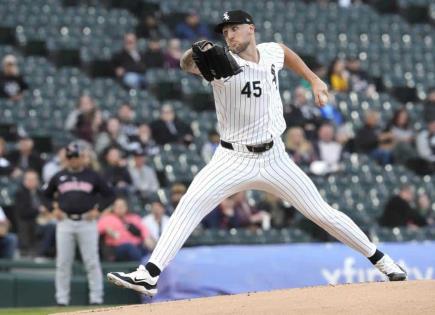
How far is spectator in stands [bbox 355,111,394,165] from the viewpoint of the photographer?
15922mm

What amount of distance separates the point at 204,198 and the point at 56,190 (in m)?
4.92

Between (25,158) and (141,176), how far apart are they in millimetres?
1398

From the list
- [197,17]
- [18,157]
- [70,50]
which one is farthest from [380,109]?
[18,157]

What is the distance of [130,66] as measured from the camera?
1658cm

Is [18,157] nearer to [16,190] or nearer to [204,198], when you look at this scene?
[16,190]

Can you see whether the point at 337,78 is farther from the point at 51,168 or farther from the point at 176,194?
the point at 51,168

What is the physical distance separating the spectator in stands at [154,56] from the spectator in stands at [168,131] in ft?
6.00

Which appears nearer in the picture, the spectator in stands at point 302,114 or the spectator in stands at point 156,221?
the spectator in stands at point 156,221

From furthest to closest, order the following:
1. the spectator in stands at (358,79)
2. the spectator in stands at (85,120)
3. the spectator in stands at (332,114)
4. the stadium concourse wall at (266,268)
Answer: the spectator in stands at (358,79) → the spectator in stands at (332,114) → the spectator in stands at (85,120) → the stadium concourse wall at (266,268)

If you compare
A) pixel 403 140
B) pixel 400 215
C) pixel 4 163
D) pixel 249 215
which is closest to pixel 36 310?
pixel 4 163

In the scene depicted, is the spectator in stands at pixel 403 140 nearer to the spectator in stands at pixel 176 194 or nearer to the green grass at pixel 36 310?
the spectator in stands at pixel 176 194

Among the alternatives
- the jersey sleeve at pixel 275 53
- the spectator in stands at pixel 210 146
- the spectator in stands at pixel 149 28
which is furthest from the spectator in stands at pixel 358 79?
Answer: the jersey sleeve at pixel 275 53

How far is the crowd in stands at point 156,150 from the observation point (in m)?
12.8

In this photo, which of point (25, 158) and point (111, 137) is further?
point (111, 137)
